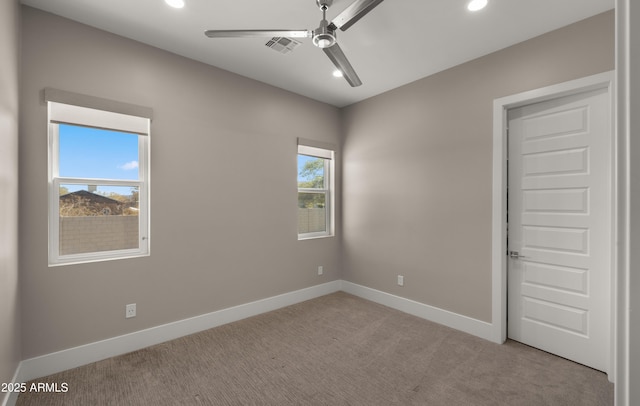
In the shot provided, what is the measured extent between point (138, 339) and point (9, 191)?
1.59m

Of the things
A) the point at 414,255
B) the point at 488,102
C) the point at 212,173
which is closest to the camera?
the point at 488,102

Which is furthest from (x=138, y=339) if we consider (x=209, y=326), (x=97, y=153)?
(x=97, y=153)

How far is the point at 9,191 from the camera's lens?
1.92 metres

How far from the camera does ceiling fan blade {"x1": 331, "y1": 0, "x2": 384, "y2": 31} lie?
1.66 metres

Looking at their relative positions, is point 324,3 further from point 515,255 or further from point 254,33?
point 515,255

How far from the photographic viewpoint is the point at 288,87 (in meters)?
3.77

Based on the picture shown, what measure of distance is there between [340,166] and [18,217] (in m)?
3.55

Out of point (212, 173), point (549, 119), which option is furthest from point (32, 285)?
point (549, 119)

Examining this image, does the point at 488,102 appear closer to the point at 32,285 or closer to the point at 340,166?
the point at 340,166

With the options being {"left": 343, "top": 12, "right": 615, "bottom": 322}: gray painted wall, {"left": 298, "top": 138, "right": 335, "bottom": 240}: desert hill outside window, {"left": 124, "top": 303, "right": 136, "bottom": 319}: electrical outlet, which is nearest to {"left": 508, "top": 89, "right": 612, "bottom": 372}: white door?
{"left": 343, "top": 12, "right": 615, "bottom": 322}: gray painted wall

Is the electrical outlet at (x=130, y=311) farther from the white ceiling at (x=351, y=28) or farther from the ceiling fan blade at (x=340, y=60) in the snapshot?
the ceiling fan blade at (x=340, y=60)

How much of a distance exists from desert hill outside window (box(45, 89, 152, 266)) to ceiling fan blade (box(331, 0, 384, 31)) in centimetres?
198

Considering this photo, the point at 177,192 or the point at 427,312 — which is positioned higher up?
the point at 177,192
